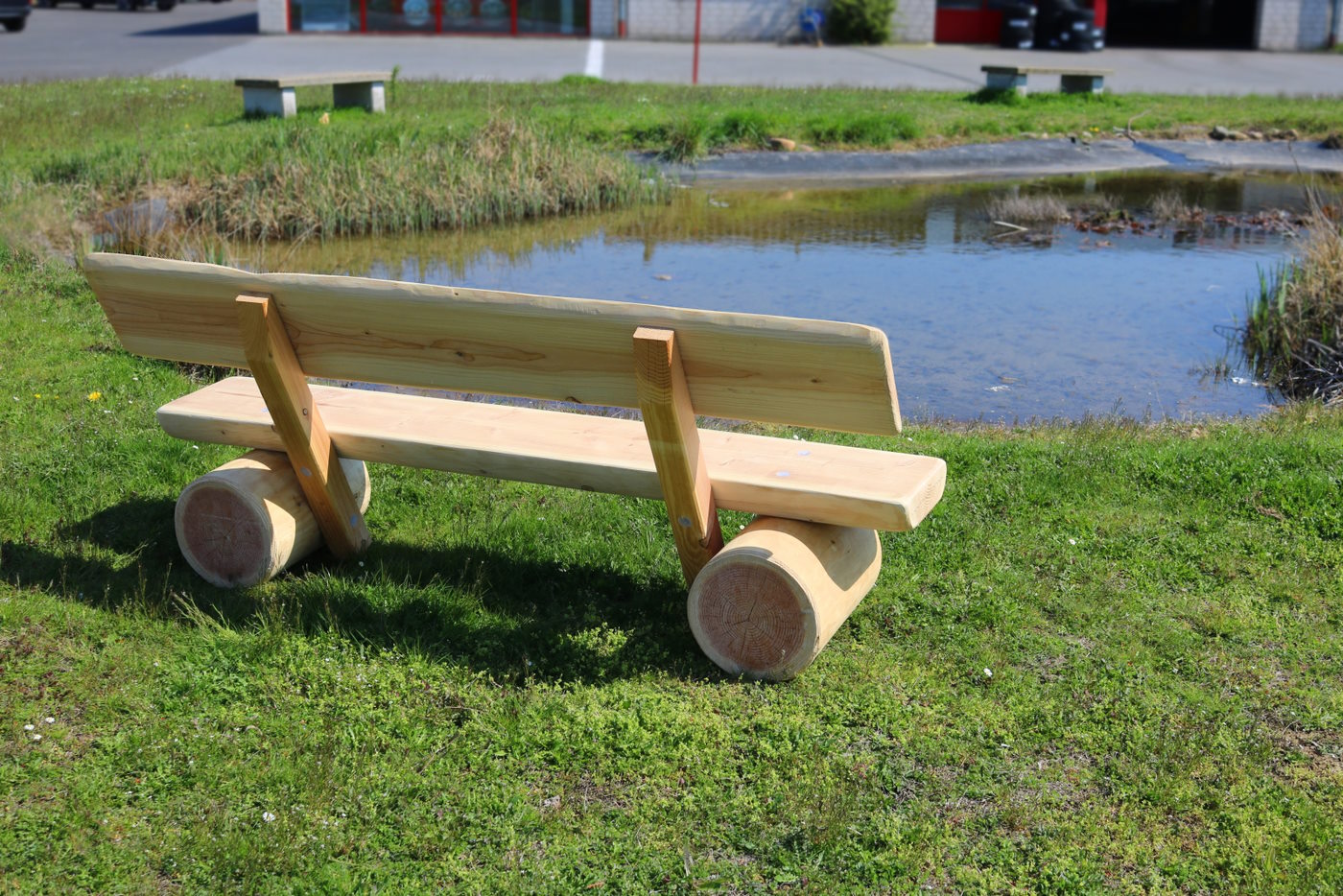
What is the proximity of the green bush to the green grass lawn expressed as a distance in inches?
1083

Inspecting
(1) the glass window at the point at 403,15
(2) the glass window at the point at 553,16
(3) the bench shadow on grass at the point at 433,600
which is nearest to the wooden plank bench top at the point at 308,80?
(3) the bench shadow on grass at the point at 433,600

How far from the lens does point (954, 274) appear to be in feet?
36.7

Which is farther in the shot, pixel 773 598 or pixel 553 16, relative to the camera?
pixel 553 16

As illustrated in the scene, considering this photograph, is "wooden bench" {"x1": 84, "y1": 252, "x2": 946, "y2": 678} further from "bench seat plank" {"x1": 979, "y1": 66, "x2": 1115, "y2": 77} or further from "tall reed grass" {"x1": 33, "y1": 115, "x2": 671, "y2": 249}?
"bench seat plank" {"x1": 979, "y1": 66, "x2": 1115, "y2": 77}

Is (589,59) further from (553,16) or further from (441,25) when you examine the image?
(441,25)

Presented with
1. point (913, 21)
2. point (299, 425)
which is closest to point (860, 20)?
point (913, 21)

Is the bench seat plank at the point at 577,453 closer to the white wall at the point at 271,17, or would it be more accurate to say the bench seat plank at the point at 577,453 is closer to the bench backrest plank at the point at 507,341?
the bench backrest plank at the point at 507,341

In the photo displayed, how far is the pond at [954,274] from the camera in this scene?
817 cm

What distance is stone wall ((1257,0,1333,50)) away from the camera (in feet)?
106

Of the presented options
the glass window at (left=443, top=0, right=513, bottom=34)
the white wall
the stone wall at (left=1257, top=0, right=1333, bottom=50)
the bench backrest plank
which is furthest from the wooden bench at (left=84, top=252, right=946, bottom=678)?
the stone wall at (left=1257, top=0, right=1333, bottom=50)

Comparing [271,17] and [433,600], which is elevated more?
[271,17]

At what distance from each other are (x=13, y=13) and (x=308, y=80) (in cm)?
1918

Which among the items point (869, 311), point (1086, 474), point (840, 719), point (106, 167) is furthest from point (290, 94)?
point (840, 719)

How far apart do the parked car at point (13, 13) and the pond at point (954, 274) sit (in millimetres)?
23531
